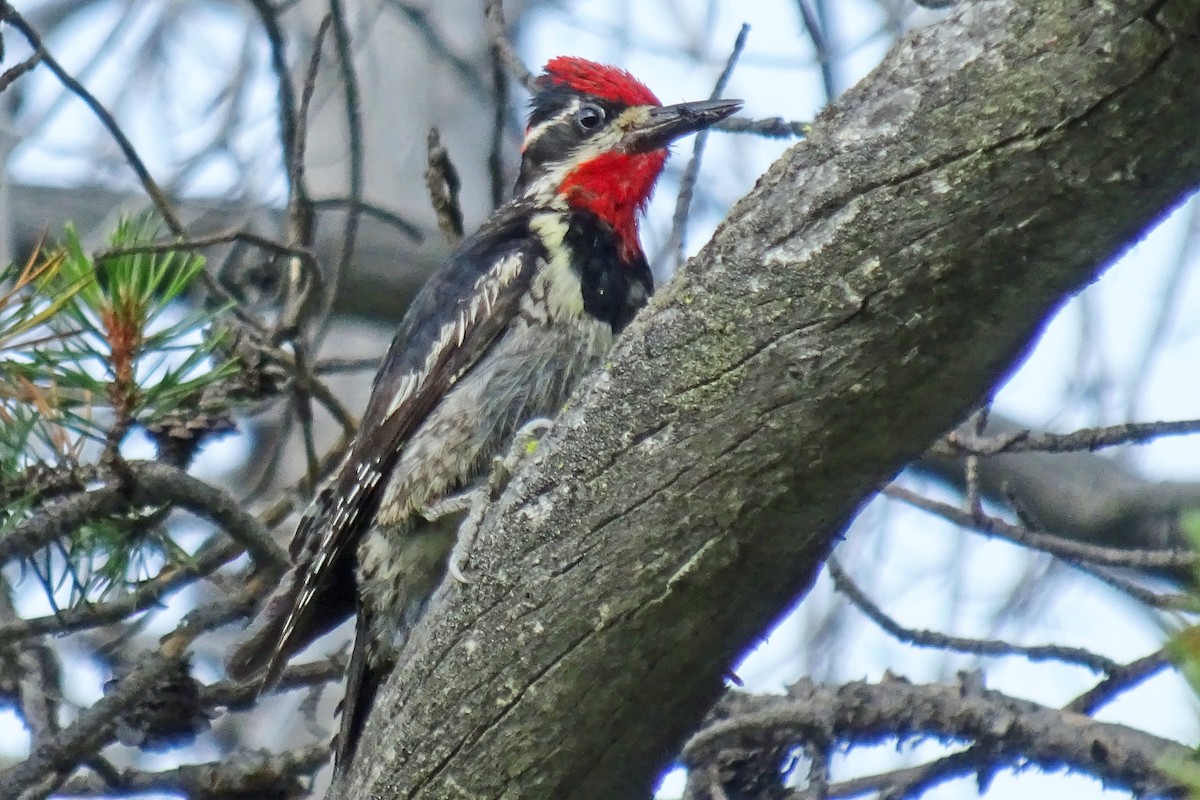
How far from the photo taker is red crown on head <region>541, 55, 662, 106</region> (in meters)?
4.13

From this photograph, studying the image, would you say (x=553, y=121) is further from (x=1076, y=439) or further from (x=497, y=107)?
(x=1076, y=439)

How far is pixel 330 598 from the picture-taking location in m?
3.46

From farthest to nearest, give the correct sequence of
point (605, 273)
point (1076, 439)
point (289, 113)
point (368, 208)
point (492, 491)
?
point (368, 208)
point (289, 113)
point (605, 273)
point (1076, 439)
point (492, 491)

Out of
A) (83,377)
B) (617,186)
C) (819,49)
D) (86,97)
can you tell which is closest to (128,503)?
(83,377)

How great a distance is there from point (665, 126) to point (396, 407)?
1.14m

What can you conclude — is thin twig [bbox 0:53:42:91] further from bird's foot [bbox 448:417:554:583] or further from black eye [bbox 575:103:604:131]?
black eye [bbox 575:103:604:131]

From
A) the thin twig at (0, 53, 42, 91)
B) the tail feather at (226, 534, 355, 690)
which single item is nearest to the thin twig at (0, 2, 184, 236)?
the thin twig at (0, 53, 42, 91)

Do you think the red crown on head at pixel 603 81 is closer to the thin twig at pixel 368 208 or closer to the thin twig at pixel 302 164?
the thin twig at pixel 368 208

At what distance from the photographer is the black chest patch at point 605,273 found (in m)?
3.45

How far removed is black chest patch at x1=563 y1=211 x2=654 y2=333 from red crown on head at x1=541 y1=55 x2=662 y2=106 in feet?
1.81

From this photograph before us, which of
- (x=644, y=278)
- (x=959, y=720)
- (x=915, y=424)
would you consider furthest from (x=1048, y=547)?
(x=915, y=424)

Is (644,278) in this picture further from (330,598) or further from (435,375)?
(330,598)

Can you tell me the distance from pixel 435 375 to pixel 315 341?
74 cm

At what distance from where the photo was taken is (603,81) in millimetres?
4148
